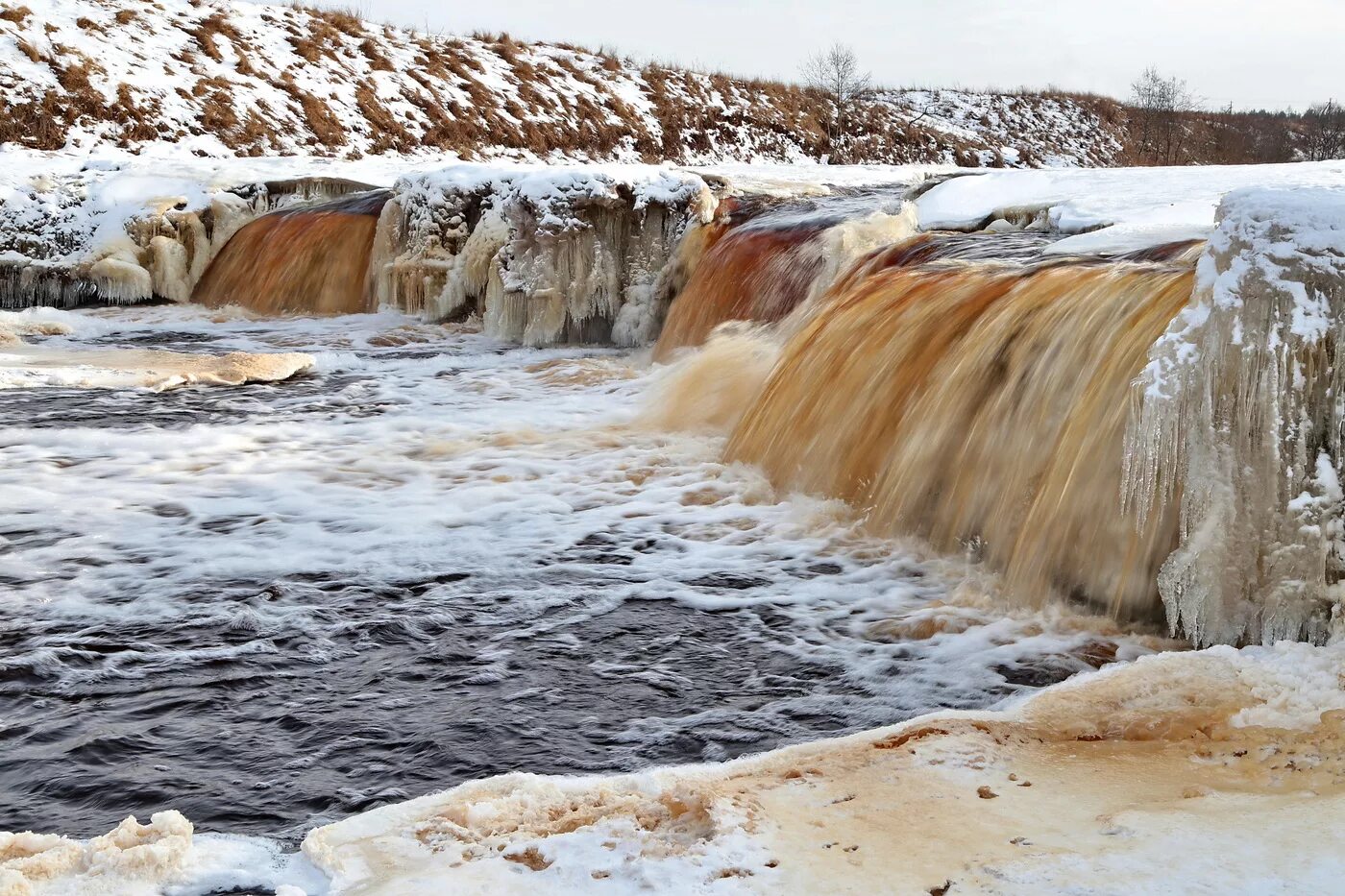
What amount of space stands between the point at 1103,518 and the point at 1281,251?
37.5 inches

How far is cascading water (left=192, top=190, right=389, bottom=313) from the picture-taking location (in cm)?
1154

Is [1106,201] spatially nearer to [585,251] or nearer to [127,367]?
[585,251]

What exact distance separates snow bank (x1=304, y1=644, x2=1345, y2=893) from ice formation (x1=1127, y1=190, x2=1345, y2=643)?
411 millimetres

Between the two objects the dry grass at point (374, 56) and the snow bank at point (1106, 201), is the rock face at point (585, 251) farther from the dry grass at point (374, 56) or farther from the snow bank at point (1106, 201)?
the dry grass at point (374, 56)

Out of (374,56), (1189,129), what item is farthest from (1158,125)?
(374,56)

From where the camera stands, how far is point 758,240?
885cm

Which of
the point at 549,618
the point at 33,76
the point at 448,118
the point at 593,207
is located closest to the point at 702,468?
the point at 549,618

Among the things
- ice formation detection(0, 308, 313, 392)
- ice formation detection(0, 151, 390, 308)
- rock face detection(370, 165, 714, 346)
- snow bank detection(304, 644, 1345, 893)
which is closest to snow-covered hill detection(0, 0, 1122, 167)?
ice formation detection(0, 151, 390, 308)

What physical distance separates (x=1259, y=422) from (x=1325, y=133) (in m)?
37.8

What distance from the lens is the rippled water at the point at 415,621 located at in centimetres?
271

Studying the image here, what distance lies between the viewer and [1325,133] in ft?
116

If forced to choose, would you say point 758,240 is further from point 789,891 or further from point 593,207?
point 789,891

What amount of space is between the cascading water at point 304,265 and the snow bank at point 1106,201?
571cm

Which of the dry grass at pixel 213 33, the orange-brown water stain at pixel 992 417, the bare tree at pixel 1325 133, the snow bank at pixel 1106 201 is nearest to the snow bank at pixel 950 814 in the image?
the orange-brown water stain at pixel 992 417
